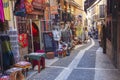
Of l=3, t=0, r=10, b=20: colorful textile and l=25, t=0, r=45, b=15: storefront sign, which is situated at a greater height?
l=25, t=0, r=45, b=15: storefront sign

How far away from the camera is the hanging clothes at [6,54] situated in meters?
10.2

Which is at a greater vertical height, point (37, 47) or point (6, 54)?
point (6, 54)

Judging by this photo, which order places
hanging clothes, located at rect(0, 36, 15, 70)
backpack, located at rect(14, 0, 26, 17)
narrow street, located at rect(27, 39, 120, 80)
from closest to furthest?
hanging clothes, located at rect(0, 36, 15, 70), backpack, located at rect(14, 0, 26, 17), narrow street, located at rect(27, 39, 120, 80)

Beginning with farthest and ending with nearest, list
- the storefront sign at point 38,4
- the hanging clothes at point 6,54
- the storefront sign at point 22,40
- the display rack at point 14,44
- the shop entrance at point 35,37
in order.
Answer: the shop entrance at point 35,37 < the storefront sign at point 38,4 < the storefront sign at point 22,40 < the display rack at point 14,44 < the hanging clothes at point 6,54

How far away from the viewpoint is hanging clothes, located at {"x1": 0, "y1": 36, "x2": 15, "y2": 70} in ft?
33.5

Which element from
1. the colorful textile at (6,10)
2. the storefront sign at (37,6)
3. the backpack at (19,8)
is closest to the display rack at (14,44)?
the backpack at (19,8)

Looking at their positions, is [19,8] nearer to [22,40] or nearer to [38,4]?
[22,40]

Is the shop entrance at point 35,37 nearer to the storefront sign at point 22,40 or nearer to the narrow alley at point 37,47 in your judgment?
the narrow alley at point 37,47

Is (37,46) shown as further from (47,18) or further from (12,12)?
(12,12)

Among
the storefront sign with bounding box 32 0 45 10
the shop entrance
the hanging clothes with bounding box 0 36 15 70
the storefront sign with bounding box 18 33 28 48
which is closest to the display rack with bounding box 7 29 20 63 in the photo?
the hanging clothes with bounding box 0 36 15 70

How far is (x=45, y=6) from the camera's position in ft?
60.0

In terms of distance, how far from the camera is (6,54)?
33.5 feet

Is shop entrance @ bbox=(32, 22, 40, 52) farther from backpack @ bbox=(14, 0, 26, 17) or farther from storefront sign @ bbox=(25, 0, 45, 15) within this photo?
backpack @ bbox=(14, 0, 26, 17)

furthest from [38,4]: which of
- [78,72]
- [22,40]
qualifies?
[78,72]
